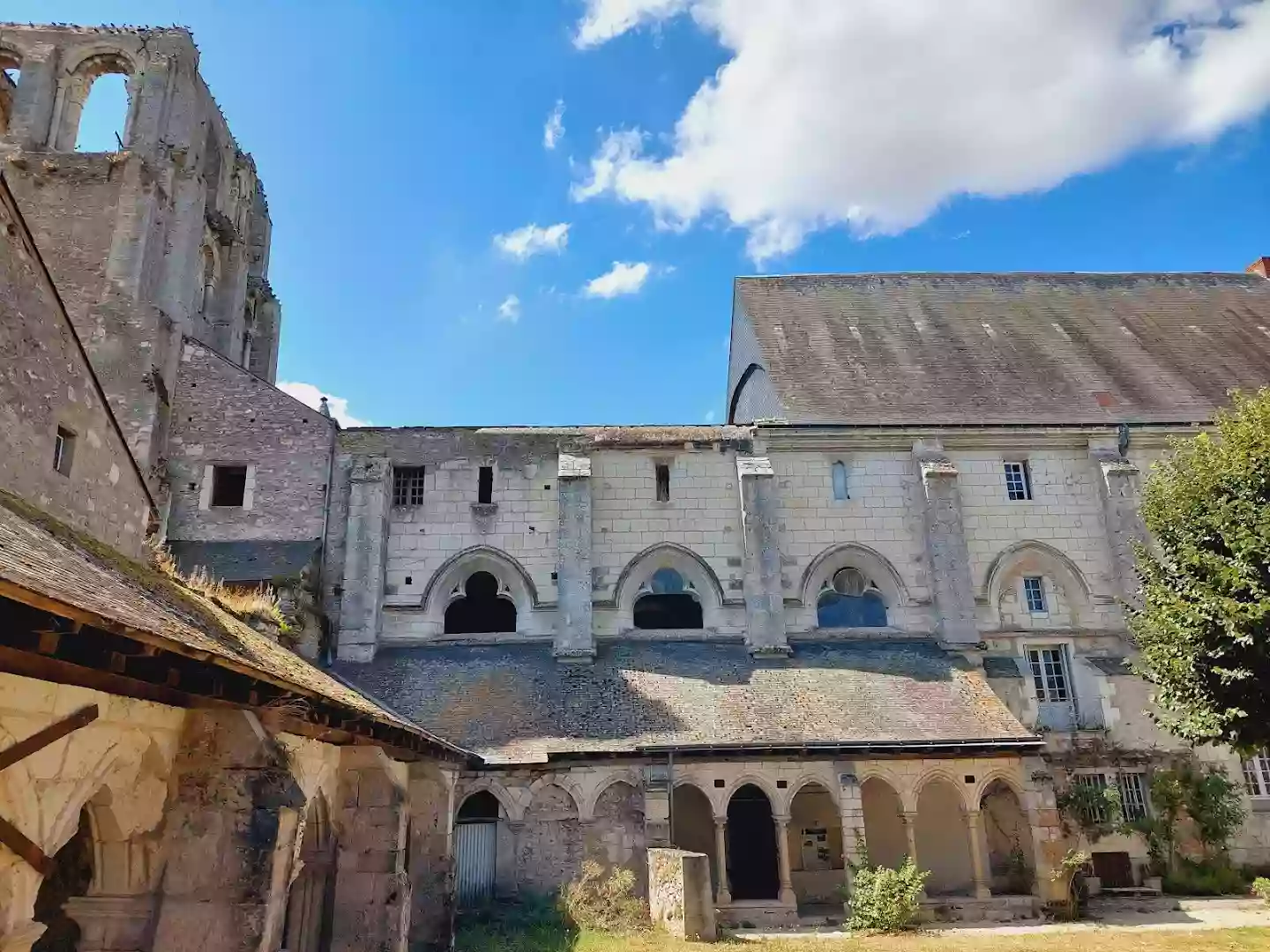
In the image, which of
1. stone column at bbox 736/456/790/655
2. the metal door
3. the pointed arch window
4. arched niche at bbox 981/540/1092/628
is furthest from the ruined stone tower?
arched niche at bbox 981/540/1092/628

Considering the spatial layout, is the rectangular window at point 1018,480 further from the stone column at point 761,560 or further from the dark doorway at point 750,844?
the dark doorway at point 750,844

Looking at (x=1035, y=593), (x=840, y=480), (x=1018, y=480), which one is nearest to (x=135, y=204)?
(x=840, y=480)

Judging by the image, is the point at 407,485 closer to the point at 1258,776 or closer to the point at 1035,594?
the point at 1035,594

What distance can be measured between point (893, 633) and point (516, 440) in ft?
32.1

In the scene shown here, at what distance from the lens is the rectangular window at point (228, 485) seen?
2012 cm

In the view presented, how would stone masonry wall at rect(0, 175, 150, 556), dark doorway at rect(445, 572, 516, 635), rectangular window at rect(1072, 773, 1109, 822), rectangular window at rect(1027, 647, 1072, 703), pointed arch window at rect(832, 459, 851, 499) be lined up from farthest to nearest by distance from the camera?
1. pointed arch window at rect(832, 459, 851, 499)
2. dark doorway at rect(445, 572, 516, 635)
3. rectangular window at rect(1027, 647, 1072, 703)
4. rectangular window at rect(1072, 773, 1109, 822)
5. stone masonry wall at rect(0, 175, 150, 556)

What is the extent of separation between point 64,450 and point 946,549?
17408 millimetres

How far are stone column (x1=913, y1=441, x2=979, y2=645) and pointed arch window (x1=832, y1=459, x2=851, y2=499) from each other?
1.77 metres

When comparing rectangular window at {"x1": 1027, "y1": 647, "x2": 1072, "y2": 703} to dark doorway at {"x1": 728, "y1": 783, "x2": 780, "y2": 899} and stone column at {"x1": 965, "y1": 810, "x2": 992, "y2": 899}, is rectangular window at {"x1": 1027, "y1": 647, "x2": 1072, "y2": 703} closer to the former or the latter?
stone column at {"x1": 965, "y1": 810, "x2": 992, "y2": 899}

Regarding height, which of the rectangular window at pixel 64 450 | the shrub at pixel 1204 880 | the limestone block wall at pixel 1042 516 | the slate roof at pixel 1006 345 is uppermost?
the slate roof at pixel 1006 345

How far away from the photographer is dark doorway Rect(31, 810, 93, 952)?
818 centimetres

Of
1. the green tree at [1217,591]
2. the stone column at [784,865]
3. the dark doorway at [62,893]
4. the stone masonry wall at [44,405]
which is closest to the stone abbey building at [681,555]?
the stone column at [784,865]

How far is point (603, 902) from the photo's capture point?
14.8 m

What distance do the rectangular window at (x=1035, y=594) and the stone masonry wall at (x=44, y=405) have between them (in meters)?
18.8
